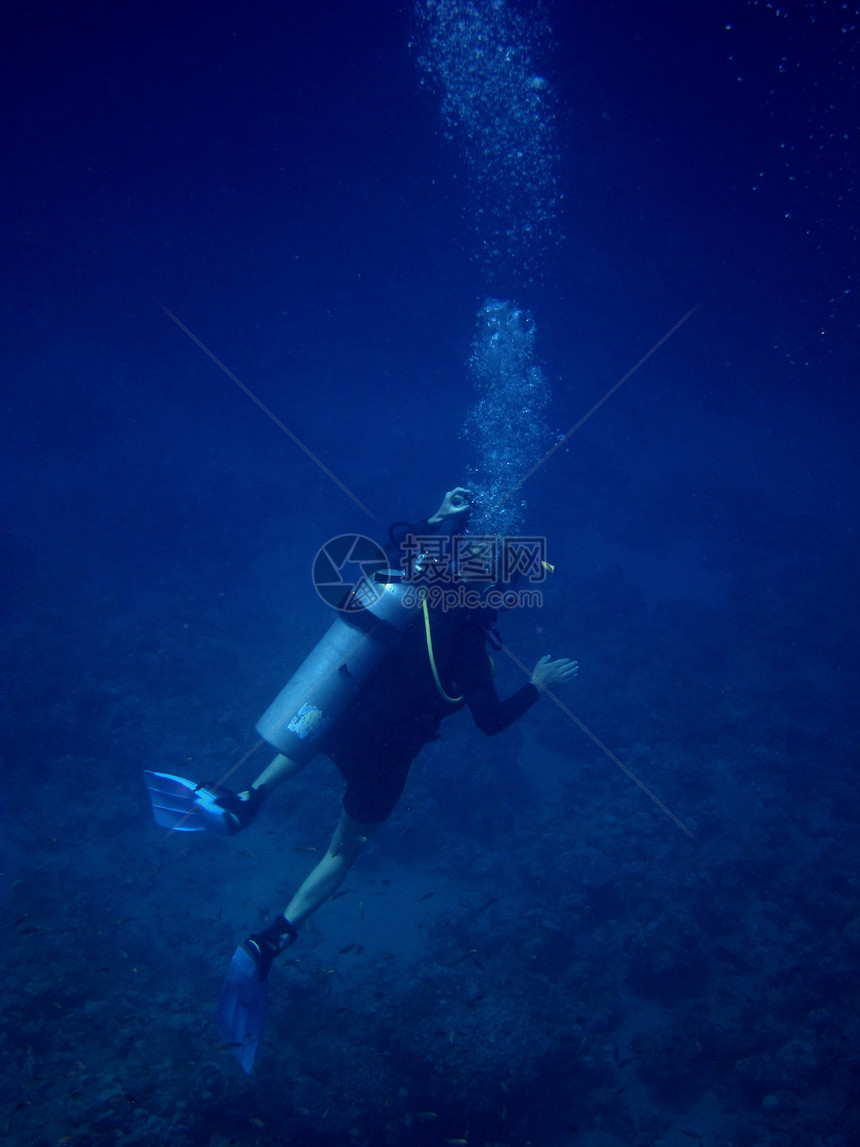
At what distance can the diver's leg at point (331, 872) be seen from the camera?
4.04m

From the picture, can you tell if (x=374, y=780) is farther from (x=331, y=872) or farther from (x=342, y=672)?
(x=331, y=872)

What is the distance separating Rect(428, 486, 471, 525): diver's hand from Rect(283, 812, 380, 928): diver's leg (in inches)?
109

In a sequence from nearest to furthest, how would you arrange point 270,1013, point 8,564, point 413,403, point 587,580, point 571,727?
point 270,1013
point 571,727
point 8,564
point 587,580
point 413,403

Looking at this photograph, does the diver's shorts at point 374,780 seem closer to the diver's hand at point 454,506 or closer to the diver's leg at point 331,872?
the diver's leg at point 331,872

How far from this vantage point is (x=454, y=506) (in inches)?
174

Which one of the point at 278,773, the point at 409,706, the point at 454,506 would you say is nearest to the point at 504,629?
the point at 454,506

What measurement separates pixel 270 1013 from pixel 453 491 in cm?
662

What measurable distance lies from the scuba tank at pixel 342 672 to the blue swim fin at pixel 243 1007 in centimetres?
178

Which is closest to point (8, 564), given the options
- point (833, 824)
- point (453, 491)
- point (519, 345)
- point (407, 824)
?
point (407, 824)

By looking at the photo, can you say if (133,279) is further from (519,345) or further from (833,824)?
(833,824)

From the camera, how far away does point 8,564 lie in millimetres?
15805

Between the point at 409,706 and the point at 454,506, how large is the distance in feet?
6.30

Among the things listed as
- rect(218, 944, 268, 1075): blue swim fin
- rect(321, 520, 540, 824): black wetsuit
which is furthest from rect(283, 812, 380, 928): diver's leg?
rect(218, 944, 268, 1075): blue swim fin

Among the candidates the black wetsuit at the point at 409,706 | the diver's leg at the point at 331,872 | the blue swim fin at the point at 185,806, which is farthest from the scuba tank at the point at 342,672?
the blue swim fin at the point at 185,806
